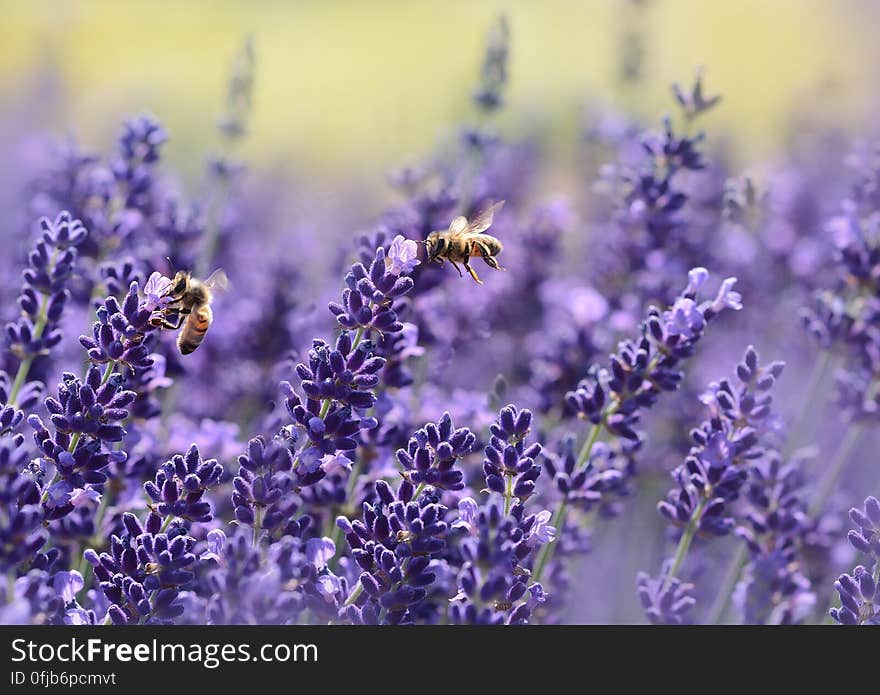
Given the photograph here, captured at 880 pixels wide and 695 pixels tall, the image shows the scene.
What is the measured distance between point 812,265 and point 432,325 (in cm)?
127

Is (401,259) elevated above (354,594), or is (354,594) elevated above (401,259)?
(401,259)

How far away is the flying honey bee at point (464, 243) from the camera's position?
2.13 m

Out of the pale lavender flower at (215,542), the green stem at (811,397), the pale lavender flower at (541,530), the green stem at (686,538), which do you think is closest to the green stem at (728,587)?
the green stem at (686,538)

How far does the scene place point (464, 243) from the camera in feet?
7.19

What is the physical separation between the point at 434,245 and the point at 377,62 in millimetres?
8445

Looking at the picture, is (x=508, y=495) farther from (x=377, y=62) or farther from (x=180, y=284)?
(x=377, y=62)

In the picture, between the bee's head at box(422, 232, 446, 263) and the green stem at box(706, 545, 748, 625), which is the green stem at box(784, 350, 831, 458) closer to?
the green stem at box(706, 545, 748, 625)

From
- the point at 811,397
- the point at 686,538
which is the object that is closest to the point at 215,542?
the point at 686,538

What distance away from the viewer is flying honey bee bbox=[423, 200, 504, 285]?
6.98 feet

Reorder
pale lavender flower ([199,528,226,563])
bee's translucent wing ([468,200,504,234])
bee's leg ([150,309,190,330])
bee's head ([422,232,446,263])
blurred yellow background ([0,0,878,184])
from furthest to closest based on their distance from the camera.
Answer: blurred yellow background ([0,0,878,184]) < bee's translucent wing ([468,200,504,234]) < bee's head ([422,232,446,263]) < bee's leg ([150,309,190,330]) < pale lavender flower ([199,528,226,563])

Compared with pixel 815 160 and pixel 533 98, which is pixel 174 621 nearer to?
pixel 815 160

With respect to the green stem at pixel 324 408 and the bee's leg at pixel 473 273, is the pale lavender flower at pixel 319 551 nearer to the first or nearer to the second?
the green stem at pixel 324 408

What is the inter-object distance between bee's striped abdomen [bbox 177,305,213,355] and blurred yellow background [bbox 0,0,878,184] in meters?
3.98

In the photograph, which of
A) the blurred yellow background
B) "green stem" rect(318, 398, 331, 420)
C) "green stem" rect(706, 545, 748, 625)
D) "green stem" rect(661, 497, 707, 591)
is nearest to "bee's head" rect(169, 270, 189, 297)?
"green stem" rect(318, 398, 331, 420)
